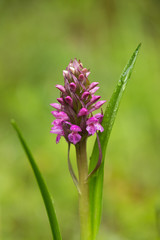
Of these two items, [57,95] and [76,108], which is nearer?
[76,108]

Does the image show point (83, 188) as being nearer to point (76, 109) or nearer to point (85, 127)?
point (85, 127)

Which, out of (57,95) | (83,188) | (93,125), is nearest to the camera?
(93,125)

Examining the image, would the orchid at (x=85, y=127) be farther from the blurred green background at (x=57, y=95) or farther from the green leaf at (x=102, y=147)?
the blurred green background at (x=57, y=95)

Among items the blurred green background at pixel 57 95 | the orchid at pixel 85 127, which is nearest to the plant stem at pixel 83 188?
the orchid at pixel 85 127

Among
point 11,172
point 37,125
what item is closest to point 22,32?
point 37,125

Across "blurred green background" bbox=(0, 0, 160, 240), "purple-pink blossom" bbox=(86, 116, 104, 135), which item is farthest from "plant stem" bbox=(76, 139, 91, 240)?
"blurred green background" bbox=(0, 0, 160, 240)

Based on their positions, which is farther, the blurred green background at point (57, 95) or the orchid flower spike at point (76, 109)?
the blurred green background at point (57, 95)

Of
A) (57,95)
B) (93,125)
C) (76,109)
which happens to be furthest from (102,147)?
(57,95)
